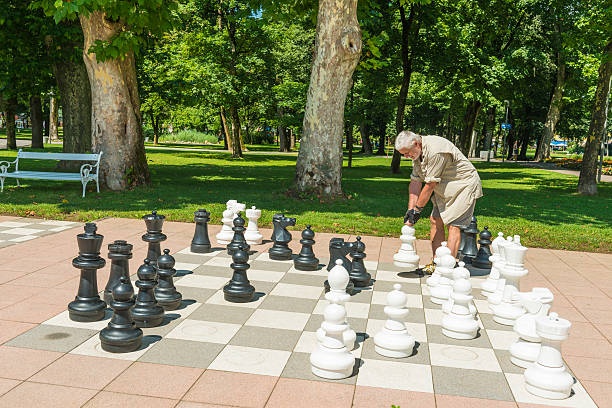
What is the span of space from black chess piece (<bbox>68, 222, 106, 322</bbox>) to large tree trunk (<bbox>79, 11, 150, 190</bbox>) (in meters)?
7.53

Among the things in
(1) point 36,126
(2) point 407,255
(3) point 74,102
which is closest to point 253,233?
(2) point 407,255

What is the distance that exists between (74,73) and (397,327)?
46.4ft

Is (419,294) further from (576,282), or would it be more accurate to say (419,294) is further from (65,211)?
(65,211)

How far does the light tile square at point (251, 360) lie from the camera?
11.0ft

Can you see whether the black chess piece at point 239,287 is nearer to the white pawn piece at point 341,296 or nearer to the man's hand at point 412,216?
the white pawn piece at point 341,296

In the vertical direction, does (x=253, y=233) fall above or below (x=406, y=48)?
below

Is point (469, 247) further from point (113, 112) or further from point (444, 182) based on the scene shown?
point (113, 112)

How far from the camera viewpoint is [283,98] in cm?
2917

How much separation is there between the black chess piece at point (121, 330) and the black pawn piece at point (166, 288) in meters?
0.80

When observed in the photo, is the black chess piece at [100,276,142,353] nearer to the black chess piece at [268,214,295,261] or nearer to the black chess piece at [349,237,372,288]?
the black chess piece at [349,237,372,288]

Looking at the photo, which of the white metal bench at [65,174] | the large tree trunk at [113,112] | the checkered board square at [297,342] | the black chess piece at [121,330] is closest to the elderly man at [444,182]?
the checkered board square at [297,342]

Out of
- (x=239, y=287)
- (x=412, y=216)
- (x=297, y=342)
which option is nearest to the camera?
(x=297, y=342)

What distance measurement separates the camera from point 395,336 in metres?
3.62

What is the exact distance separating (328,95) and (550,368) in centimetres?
844
